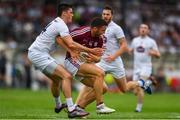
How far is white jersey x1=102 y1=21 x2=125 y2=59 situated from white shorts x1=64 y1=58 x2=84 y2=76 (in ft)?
12.3

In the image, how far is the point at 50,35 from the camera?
1731 cm

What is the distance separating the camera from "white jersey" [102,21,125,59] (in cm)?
2072

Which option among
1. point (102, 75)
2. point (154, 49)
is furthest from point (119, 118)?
point (154, 49)

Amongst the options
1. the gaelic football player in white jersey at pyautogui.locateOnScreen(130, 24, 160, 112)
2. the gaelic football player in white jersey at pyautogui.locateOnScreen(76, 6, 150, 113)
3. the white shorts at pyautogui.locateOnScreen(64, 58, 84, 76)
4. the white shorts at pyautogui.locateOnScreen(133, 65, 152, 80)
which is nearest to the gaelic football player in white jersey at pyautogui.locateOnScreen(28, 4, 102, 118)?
the white shorts at pyautogui.locateOnScreen(64, 58, 84, 76)

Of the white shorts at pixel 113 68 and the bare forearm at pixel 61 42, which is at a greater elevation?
the bare forearm at pixel 61 42

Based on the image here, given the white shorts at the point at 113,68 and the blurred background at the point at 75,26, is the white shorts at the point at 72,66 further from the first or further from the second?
the blurred background at the point at 75,26

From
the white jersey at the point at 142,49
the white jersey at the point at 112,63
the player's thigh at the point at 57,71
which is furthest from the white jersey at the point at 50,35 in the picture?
the white jersey at the point at 142,49

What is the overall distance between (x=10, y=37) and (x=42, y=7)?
12.1ft

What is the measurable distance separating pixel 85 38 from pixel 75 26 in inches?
910

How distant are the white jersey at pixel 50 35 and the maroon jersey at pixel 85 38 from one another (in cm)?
34

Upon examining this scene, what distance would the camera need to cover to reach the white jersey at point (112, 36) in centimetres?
2072

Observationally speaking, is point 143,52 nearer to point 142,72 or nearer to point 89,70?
point 142,72

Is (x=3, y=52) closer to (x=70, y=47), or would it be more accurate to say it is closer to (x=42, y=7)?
(x=42, y=7)

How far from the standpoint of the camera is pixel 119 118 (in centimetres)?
1708
